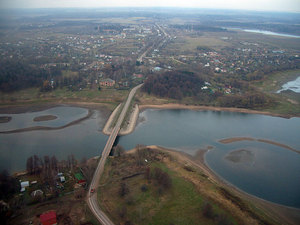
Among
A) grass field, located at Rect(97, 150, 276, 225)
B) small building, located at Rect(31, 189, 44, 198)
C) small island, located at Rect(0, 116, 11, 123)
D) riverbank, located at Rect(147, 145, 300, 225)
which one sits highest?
small building, located at Rect(31, 189, 44, 198)

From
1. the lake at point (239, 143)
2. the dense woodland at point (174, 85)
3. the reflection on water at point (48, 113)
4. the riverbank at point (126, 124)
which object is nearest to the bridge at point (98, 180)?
the riverbank at point (126, 124)

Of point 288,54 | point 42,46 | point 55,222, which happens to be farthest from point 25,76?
point 288,54

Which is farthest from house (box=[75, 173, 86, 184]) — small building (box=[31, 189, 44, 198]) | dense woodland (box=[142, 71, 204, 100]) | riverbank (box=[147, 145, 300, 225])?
dense woodland (box=[142, 71, 204, 100])

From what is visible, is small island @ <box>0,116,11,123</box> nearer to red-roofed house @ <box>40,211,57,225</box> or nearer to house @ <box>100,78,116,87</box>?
house @ <box>100,78,116,87</box>

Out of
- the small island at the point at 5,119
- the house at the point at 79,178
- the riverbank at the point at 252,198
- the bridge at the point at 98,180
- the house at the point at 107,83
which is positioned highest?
the house at the point at 107,83

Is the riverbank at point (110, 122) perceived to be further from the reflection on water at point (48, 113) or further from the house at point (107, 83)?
the house at point (107, 83)

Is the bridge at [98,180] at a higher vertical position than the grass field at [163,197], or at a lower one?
higher

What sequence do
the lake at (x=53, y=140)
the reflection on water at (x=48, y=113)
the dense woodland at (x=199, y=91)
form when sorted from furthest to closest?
the dense woodland at (x=199, y=91), the reflection on water at (x=48, y=113), the lake at (x=53, y=140)

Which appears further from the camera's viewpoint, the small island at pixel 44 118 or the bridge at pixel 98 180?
the small island at pixel 44 118
